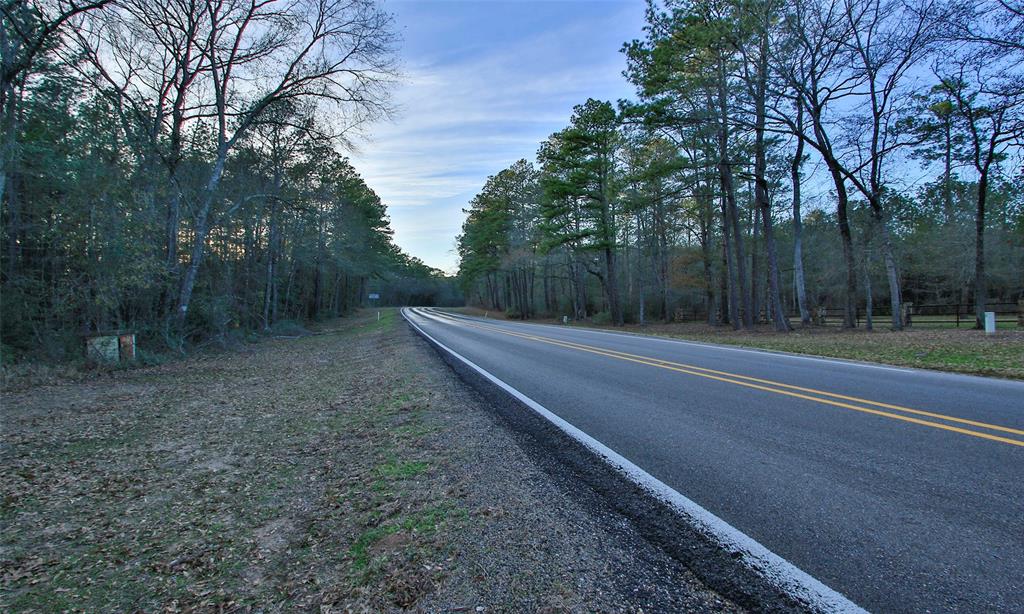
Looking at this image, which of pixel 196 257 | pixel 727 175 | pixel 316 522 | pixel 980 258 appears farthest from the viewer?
pixel 727 175

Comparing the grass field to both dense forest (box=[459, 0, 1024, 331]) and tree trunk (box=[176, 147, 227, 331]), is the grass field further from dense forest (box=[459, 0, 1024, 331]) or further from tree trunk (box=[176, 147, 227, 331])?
tree trunk (box=[176, 147, 227, 331])

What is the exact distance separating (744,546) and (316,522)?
2564 mm

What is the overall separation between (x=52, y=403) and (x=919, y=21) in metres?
23.3

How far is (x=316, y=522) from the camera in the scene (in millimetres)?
2980

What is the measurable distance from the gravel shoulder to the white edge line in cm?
33

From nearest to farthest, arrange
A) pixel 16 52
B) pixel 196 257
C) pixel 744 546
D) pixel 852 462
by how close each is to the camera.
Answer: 1. pixel 744 546
2. pixel 852 462
3. pixel 16 52
4. pixel 196 257

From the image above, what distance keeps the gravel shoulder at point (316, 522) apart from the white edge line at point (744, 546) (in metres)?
0.33

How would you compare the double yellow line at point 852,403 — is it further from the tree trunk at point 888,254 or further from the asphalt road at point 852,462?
the tree trunk at point 888,254

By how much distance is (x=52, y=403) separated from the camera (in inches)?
288

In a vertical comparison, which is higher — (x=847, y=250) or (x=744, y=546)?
(x=847, y=250)

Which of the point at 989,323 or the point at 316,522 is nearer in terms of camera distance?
the point at 316,522

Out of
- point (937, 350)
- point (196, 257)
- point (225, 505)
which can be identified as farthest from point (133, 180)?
point (937, 350)

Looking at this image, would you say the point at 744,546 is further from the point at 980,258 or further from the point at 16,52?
the point at 980,258

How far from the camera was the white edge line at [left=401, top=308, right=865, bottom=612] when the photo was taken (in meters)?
1.97
